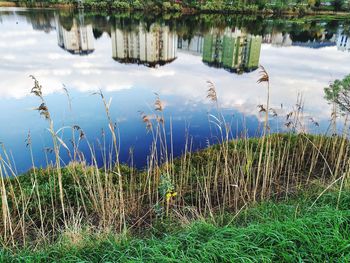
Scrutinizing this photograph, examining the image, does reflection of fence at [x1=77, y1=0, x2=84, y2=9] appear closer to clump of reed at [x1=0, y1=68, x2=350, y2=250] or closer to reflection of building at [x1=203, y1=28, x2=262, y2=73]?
reflection of building at [x1=203, y1=28, x2=262, y2=73]

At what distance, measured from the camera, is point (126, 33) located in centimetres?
2972

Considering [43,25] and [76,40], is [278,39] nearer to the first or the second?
[76,40]

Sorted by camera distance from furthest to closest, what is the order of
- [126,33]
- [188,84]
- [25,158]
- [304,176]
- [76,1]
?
[76,1] → [126,33] → [188,84] → [25,158] → [304,176]

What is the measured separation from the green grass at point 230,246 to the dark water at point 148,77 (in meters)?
2.68

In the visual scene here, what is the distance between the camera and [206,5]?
57.2 metres

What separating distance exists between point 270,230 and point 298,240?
11.4 inches

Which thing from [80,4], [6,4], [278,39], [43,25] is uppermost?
[80,4]

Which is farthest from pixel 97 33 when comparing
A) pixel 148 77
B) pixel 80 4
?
pixel 80 4

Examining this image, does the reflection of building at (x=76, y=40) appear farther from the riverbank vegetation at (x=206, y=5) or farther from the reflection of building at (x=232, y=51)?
the riverbank vegetation at (x=206, y=5)

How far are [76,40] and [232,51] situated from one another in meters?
12.7

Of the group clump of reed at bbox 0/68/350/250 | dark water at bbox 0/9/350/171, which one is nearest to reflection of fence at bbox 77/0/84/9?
dark water at bbox 0/9/350/171

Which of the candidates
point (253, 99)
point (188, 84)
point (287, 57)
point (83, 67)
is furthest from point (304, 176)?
point (287, 57)

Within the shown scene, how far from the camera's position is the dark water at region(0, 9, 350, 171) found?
9.95 metres

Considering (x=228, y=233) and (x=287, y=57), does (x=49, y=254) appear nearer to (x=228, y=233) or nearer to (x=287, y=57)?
(x=228, y=233)
